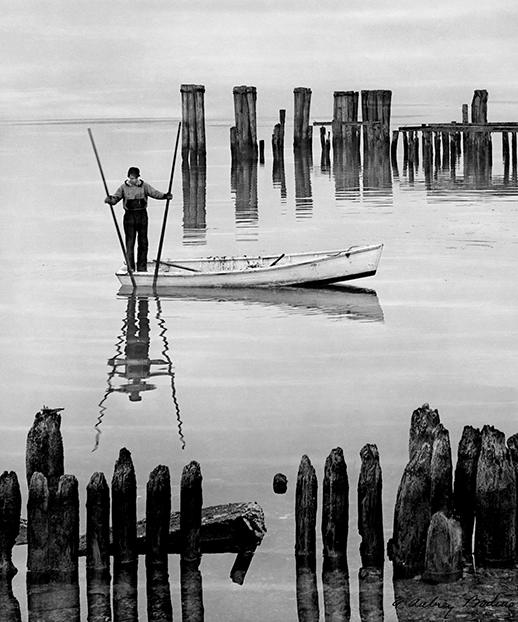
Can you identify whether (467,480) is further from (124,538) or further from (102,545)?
(102,545)

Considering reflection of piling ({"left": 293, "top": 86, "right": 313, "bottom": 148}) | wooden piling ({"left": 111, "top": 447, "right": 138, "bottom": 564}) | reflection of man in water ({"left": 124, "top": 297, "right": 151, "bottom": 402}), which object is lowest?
wooden piling ({"left": 111, "top": 447, "right": 138, "bottom": 564})

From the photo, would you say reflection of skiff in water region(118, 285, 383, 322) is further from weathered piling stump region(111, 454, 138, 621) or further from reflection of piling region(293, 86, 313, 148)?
reflection of piling region(293, 86, 313, 148)

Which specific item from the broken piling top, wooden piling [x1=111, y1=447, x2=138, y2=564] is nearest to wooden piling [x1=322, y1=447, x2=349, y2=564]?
wooden piling [x1=111, y1=447, x2=138, y2=564]

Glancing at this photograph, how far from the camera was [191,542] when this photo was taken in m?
7.20

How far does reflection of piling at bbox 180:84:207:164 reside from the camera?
38781 mm

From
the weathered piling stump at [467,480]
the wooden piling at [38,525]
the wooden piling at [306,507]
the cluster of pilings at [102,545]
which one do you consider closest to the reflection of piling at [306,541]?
the wooden piling at [306,507]

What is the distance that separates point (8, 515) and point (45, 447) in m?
0.69

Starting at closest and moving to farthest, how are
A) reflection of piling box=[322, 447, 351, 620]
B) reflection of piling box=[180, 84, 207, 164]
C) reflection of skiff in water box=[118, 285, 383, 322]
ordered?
reflection of piling box=[322, 447, 351, 620] < reflection of skiff in water box=[118, 285, 383, 322] < reflection of piling box=[180, 84, 207, 164]

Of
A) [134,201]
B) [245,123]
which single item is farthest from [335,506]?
[245,123]

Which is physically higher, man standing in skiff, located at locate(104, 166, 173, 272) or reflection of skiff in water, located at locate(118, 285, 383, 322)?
man standing in skiff, located at locate(104, 166, 173, 272)

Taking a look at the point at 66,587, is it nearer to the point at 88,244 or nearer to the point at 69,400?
the point at 69,400

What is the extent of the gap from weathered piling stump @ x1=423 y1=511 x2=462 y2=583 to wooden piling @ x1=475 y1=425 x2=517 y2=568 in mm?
214

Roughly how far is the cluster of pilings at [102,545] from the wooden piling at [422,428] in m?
1.26

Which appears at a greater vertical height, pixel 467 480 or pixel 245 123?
pixel 245 123
